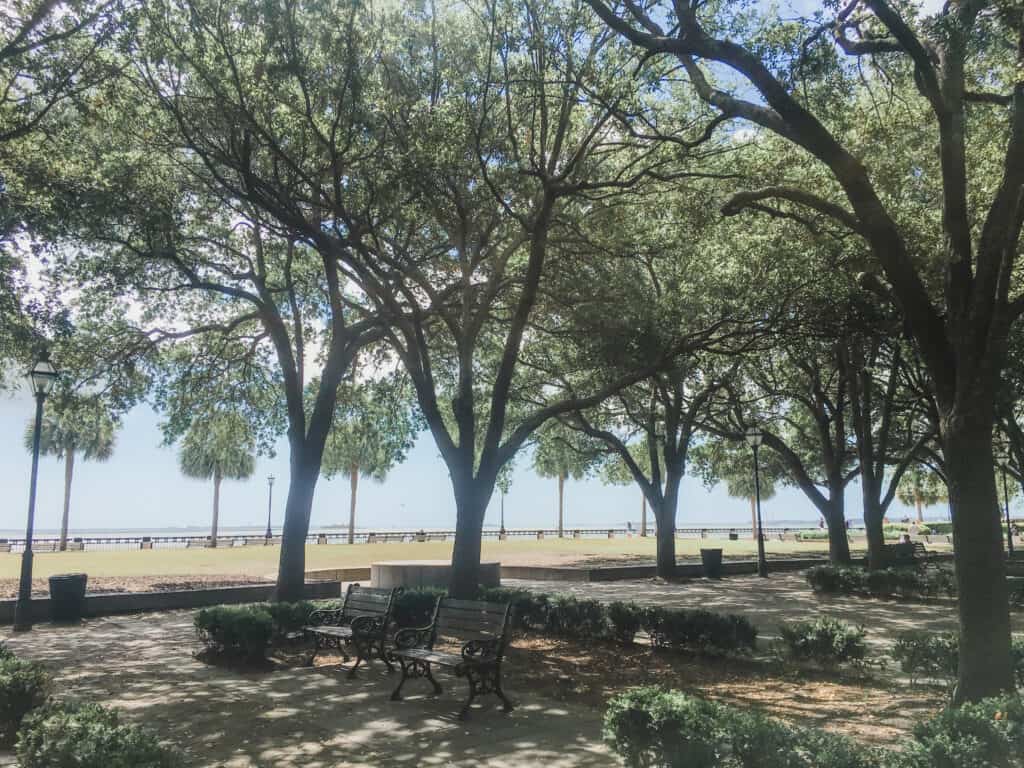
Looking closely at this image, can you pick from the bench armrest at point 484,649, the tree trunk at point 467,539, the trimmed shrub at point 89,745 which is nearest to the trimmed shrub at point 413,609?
the tree trunk at point 467,539

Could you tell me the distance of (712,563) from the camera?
25078mm

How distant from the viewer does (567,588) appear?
20953 millimetres

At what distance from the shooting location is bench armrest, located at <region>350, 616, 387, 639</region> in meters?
9.34

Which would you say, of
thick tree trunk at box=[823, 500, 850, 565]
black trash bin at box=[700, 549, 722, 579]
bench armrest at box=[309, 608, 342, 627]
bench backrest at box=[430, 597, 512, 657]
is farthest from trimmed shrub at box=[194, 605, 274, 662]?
thick tree trunk at box=[823, 500, 850, 565]

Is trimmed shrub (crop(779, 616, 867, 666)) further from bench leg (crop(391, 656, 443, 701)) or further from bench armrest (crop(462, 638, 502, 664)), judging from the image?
bench leg (crop(391, 656, 443, 701))

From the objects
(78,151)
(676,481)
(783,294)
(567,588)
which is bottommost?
(567,588)

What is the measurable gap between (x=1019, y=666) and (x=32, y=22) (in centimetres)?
1362

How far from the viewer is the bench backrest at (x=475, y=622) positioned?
791 centimetres

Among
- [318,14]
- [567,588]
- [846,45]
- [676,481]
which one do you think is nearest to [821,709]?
[846,45]

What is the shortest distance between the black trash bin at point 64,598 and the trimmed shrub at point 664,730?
1343 cm

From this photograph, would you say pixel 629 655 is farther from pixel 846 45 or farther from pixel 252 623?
pixel 846 45

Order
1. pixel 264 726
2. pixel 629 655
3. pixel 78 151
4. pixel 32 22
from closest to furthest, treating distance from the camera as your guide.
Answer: pixel 264 726, pixel 32 22, pixel 629 655, pixel 78 151

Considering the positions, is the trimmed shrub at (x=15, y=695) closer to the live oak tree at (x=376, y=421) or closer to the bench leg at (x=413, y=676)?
the bench leg at (x=413, y=676)

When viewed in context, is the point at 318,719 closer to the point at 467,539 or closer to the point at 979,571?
the point at 979,571
